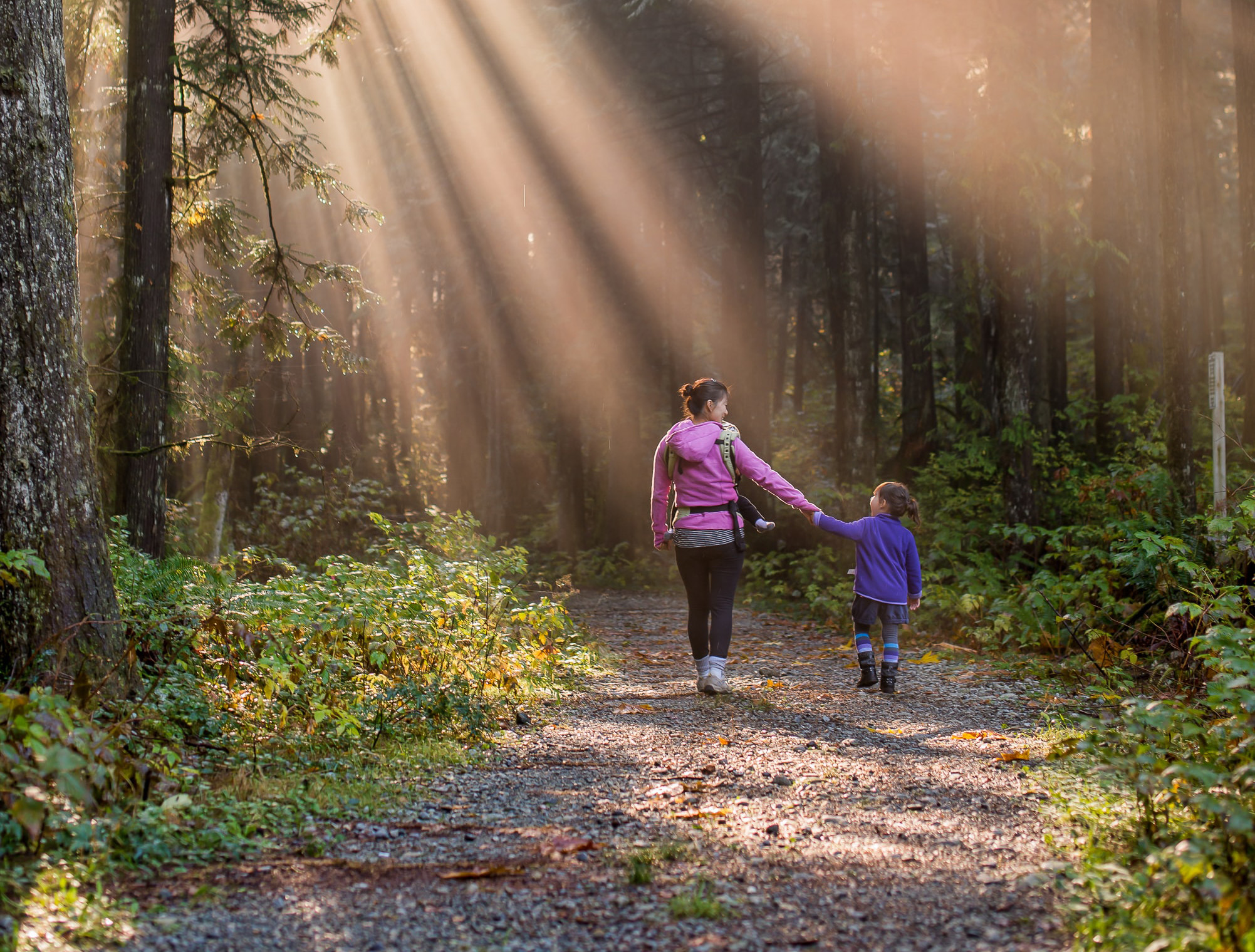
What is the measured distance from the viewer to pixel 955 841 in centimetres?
395

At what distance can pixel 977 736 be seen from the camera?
595cm

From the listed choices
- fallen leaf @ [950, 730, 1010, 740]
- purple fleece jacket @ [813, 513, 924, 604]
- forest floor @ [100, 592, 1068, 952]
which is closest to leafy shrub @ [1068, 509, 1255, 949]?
forest floor @ [100, 592, 1068, 952]

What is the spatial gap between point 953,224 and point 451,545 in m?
13.6

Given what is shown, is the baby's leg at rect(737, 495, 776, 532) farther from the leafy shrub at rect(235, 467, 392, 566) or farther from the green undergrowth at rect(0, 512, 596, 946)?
the leafy shrub at rect(235, 467, 392, 566)

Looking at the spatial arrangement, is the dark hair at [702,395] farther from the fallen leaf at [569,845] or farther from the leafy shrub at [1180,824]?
the fallen leaf at [569,845]

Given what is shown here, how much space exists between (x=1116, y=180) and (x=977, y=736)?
1469 centimetres

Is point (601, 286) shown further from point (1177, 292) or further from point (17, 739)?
point (17, 739)

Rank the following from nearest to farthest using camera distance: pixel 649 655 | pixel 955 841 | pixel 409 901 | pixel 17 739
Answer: pixel 409 901 < pixel 17 739 < pixel 955 841 < pixel 649 655

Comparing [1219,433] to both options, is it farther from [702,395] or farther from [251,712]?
[251,712]

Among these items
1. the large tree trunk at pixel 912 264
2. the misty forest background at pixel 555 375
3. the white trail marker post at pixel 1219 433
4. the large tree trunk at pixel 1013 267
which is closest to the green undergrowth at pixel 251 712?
the misty forest background at pixel 555 375

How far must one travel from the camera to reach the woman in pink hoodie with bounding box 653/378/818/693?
24.0 ft

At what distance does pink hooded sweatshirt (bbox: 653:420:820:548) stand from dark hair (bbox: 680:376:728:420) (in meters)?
0.12

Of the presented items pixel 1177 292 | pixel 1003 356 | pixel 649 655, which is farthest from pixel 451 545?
pixel 1177 292

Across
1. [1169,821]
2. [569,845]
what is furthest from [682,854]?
[1169,821]
